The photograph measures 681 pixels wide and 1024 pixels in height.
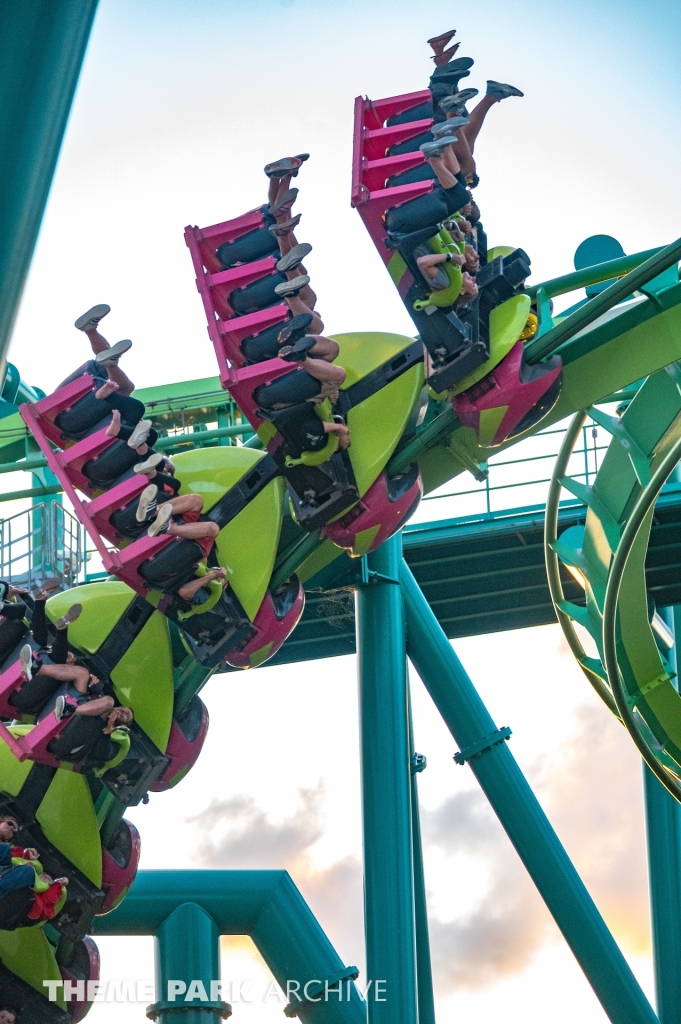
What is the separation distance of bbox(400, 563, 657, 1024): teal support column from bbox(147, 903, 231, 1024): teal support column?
1881 millimetres

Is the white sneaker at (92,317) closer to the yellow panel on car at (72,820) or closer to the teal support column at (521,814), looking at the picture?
the yellow panel on car at (72,820)

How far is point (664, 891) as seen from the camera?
26.7 ft

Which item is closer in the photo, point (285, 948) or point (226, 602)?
point (226, 602)

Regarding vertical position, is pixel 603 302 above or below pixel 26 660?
above

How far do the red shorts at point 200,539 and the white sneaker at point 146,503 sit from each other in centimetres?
16

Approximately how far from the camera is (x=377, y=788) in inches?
278

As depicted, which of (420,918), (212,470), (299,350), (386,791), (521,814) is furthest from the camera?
(420,918)

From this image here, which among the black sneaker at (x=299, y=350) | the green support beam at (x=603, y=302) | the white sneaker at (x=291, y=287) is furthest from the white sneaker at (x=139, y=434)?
the green support beam at (x=603, y=302)

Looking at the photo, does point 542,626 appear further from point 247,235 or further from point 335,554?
point 247,235

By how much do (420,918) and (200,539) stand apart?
3448 mm

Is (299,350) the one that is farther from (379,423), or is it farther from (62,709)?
(62,709)

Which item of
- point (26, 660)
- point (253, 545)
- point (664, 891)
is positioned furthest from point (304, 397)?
point (664, 891)

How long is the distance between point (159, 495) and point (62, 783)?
65.5 inches

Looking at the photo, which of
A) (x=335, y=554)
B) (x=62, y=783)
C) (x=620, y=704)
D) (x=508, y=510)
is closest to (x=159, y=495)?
(x=335, y=554)
